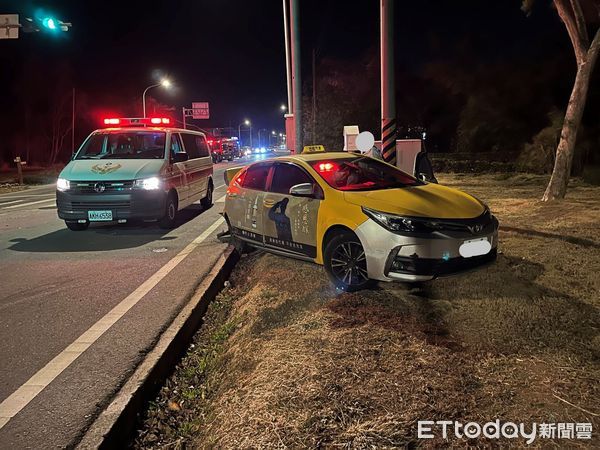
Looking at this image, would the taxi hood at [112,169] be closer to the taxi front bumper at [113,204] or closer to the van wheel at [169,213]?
the taxi front bumper at [113,204]

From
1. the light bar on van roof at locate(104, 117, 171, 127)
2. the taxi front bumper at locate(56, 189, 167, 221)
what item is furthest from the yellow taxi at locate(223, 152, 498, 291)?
the light bar on van roof at locate(104, 117, 171, 127)

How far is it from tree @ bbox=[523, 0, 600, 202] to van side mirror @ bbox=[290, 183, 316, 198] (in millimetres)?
7881

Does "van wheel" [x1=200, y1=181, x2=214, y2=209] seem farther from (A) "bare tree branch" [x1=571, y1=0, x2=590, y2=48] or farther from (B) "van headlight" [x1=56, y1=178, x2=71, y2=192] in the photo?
(A) "bare tree branch" [x1=571, y1=0, x2=590, y2=48]

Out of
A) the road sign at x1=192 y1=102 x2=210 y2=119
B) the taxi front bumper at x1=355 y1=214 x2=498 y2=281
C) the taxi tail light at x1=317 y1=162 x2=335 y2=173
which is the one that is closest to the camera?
the taxi front bumper at x1=355 y1=214 x2=498 y2=281

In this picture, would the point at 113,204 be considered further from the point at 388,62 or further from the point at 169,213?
the point at 388,62

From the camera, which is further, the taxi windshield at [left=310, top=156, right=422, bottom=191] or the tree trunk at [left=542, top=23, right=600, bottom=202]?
the tree trunk at [left=542, top=23, right=600, bottom=202]

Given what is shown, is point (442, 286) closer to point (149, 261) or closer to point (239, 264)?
point (239, 264)

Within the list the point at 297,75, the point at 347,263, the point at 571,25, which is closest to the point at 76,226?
the point at 347,263

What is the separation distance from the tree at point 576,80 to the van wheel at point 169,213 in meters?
8.12

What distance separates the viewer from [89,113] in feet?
174

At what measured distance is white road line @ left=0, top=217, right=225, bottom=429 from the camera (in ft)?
11.3

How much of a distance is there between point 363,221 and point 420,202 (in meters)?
0.64

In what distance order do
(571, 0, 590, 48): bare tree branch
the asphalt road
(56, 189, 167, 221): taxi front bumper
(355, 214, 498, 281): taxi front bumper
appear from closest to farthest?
the asphalt road, (355, 214, 498, 281): taxi front bumper, (56, 189, 167, 221): taxi front bumper, (571, 0, 590, 48): bare tree branch

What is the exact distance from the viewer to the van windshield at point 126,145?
995 cm
